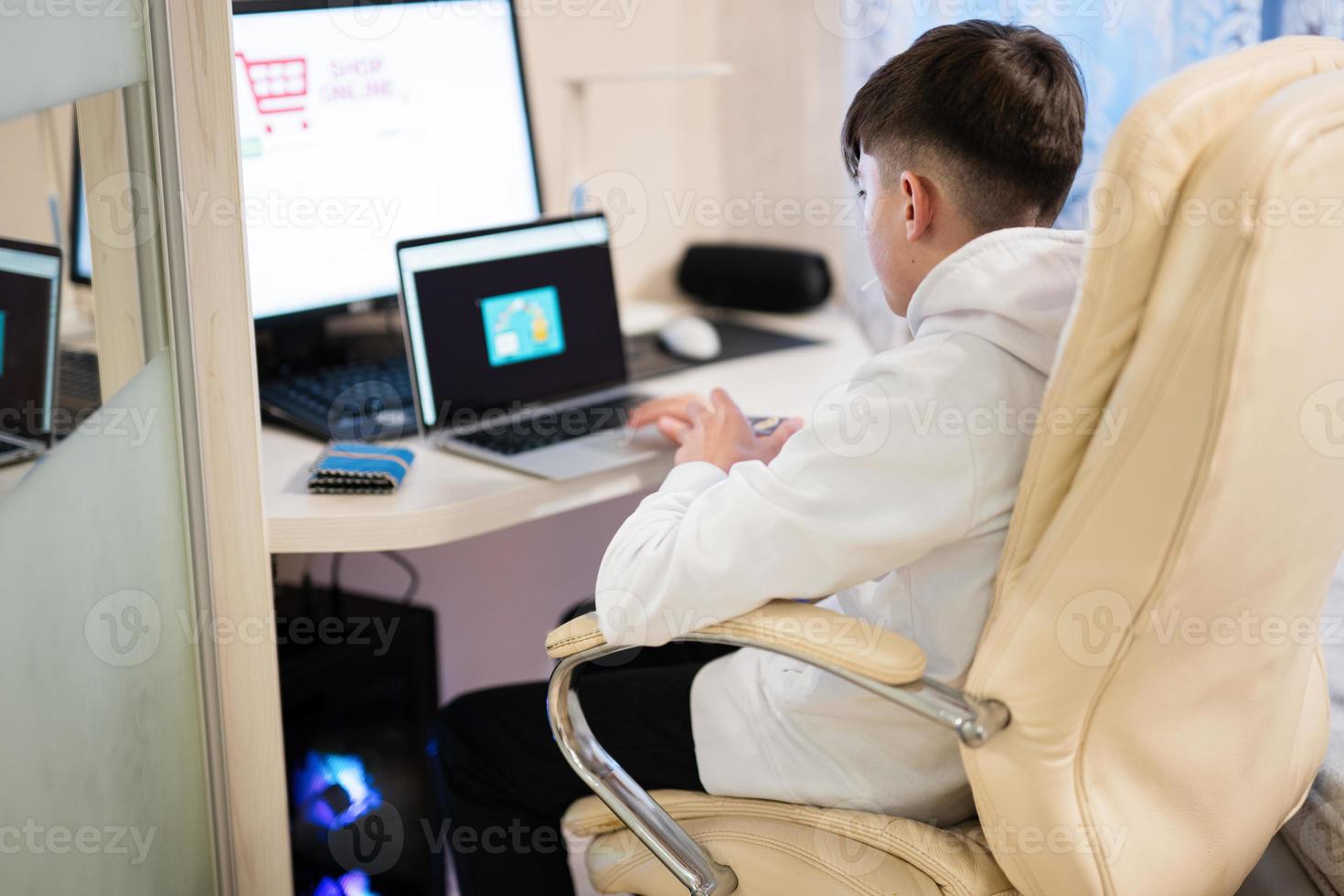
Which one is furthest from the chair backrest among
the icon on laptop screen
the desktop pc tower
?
the desktop pc tower

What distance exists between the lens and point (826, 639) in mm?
907

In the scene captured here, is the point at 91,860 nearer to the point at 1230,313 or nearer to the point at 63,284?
the point at 63,284

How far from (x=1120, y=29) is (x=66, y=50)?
123cm

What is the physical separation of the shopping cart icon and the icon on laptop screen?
379 mm

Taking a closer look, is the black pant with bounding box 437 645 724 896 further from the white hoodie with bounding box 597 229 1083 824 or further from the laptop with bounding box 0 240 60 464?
the laptop with bounding box 0 240 60 464

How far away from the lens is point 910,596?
100cm

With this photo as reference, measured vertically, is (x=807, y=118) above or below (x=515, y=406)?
above

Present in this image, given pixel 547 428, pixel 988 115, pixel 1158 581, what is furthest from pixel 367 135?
pixel 1158 581

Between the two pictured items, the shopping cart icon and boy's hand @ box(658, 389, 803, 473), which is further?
the shopping cart icon

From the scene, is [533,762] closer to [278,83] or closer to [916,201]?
[916,201]

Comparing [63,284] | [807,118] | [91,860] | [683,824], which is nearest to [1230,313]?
[683,824]

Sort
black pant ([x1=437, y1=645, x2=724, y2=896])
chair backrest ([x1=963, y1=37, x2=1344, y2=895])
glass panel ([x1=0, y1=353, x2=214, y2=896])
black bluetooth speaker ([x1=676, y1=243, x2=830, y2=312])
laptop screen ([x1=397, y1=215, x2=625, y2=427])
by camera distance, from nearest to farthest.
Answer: chair backrest ([x1=963, y1=37, x2=1344, y2=895]) < glass panel ([x1=0, y1=353, x2=214, y2=896]) < black pant ([x1=437, y1=645, x2=724, y2=896]) < laptop screen ([x1=397, y1=215, x2=625, y2=427]) < black bluetooth speaker ([x1=676, y1=243, x2=830, y2=312])

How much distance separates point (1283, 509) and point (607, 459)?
698 millimetres

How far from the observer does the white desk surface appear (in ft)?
3.98
